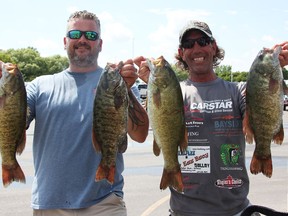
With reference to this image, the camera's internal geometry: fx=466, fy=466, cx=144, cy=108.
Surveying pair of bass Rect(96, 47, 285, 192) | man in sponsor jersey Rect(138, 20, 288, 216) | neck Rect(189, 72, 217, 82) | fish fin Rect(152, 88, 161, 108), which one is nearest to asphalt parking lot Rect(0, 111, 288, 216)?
man in sponsor jersey Rect(138, 20, 288, 216)

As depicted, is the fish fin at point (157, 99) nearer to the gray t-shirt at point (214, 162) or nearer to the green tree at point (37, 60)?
the gray t-shirt at point (214, 162)

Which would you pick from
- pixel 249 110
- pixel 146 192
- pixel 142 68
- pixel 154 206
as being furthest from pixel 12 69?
pixel 146 192

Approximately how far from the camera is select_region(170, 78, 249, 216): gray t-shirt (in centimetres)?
415

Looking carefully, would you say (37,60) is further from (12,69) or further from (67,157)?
(12,69)

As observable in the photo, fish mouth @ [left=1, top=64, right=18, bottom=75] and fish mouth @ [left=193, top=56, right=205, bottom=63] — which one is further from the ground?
fish mouth @ [left=193, top=56, right=205, bottom=63]

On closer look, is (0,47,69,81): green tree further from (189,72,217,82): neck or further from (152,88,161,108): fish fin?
(152,88,161,108): fish fin

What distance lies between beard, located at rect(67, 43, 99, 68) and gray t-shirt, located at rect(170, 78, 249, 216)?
1.03 metres

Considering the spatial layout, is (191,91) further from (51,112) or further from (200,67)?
Result: (51,112)

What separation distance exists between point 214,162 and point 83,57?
1528 mm

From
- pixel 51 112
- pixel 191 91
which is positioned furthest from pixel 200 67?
pixel 51 112

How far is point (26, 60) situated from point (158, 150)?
90.9m

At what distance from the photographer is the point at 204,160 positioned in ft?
13.6

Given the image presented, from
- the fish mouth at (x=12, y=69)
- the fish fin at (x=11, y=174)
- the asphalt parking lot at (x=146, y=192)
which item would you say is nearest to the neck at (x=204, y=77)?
the fish mouth at (x=12, y=69)

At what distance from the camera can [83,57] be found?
4.29 m
